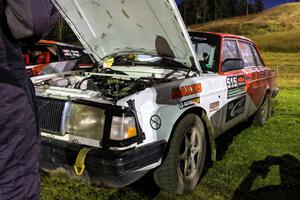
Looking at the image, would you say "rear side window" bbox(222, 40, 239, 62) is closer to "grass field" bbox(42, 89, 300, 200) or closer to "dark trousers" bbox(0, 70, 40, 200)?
"grass field" bbox(42, 89, 300, 200)

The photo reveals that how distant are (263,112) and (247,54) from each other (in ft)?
4.11

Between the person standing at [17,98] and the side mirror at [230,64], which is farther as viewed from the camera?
the side mirror at [230,64]

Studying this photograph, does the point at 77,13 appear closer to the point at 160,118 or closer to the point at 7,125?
the point at 160,118

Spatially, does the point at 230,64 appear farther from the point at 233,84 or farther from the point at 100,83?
the point at 100,83

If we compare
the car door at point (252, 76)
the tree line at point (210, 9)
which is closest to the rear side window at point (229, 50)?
the car door at point (252, 76)

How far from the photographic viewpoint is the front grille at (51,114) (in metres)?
3.26

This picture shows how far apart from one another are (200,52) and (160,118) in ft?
5.87

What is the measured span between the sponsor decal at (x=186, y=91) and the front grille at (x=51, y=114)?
3.37 feet

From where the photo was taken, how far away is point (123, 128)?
9.87 feet

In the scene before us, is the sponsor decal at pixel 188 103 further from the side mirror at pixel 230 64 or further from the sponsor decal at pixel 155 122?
the side mirror at pixel 230 64

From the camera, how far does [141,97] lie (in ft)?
10.5

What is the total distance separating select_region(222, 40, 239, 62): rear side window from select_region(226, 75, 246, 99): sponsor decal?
0.94ft

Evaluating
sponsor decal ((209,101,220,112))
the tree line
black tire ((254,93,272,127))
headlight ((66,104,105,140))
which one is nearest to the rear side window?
sponsor decal ((209,101,220,112))

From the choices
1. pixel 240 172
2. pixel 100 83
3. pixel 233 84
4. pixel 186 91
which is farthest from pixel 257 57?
pixel 100 83
